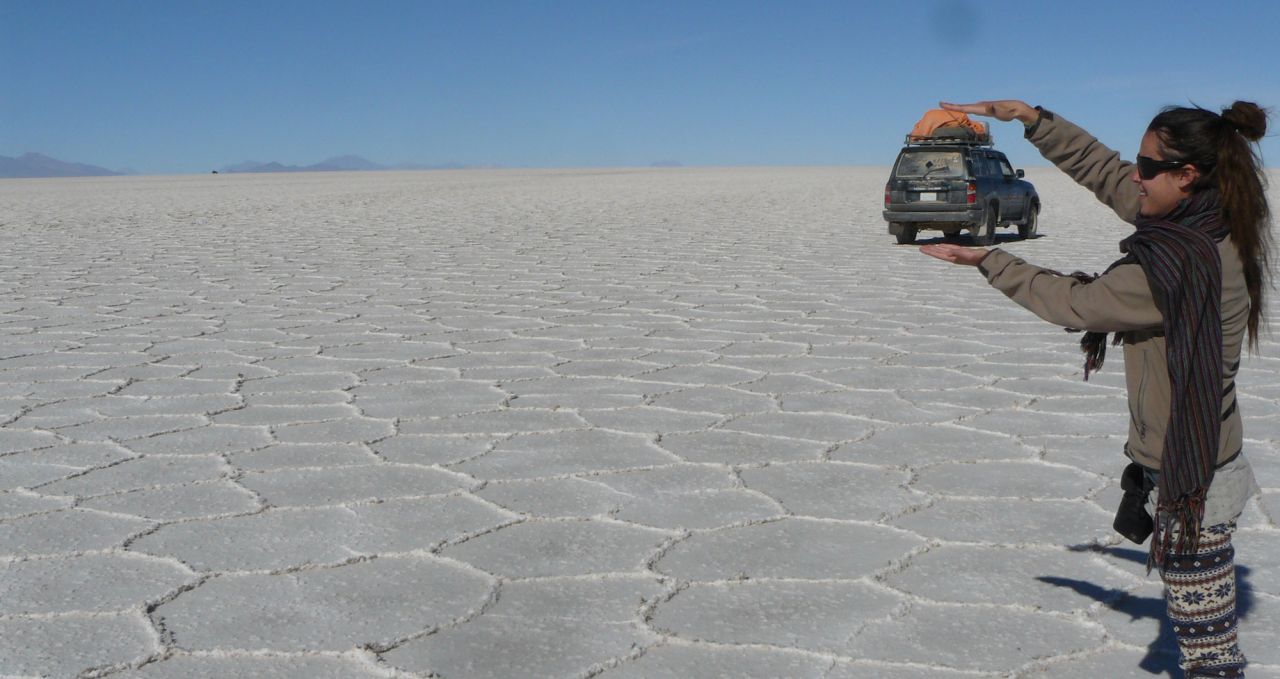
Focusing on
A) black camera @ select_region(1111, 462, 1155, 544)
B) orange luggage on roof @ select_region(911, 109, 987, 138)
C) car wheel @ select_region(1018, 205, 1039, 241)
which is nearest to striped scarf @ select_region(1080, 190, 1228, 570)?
black camera @ select_region(1111, 462, 1155, 544)

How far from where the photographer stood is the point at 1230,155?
97.3 inches

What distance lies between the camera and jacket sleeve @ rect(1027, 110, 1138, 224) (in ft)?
9.56

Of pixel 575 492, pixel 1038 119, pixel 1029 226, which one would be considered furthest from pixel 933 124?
pixel 1038 119

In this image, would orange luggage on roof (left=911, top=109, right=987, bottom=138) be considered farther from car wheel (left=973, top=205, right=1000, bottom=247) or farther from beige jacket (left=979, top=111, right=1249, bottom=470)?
beige jacket (left=979, top=111, right=1249, bottom=470)

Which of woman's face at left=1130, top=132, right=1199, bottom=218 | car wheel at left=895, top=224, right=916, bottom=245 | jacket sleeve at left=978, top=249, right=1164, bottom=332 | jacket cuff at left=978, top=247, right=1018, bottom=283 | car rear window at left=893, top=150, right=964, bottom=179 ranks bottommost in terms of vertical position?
car wheel at left=895, top=224, right=916, bottom=245

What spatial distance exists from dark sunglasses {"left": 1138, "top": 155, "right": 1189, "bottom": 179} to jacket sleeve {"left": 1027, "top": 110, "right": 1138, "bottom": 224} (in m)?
0.32

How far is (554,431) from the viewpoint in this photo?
5387 mm

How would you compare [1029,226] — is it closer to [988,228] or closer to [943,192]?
[988,228]

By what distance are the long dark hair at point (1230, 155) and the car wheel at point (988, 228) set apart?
556 inches

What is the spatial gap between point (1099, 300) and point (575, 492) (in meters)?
2.31

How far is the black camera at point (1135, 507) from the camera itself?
8.96 ft

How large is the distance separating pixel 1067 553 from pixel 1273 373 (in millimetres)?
3336

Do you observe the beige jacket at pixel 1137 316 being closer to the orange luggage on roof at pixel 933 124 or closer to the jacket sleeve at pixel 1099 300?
the jacket sleeve at pixel 1099 300

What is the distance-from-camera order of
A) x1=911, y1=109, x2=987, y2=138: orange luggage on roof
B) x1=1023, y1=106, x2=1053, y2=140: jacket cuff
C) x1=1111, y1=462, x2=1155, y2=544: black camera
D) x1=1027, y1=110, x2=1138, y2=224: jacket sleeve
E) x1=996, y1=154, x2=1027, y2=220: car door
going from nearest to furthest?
x1=1111, y1=462, x2=1155, y2=544: black camera < x1=1027, y1=110, x2=1138, y2=224: jacket sleeve < x1=1023, y1=106, x2=1053, y2=140: jacket cuff < x1=996, y1=154, x2=1027, y2=220: car door < x1=911, y1=109, x2=987, y2=138: orange luggage on roof
